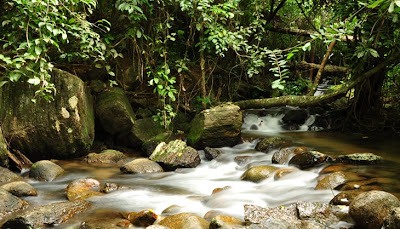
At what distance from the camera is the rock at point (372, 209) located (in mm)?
2814

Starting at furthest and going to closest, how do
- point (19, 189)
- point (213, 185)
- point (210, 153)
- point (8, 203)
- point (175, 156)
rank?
point (210, 153) < point (175, 156) < point (213, 185) < point (19, 189) < point (8, 203)

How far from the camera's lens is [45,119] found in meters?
5.19

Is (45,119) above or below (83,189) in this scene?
above

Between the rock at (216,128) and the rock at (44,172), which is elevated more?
the rock at (216,128)

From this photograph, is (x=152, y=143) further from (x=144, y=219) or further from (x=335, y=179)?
(x=335, y=179)

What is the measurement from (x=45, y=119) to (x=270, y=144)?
4.24 meters

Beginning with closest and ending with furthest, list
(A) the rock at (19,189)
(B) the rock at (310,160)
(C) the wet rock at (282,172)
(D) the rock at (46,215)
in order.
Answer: (D) the rock at (46,215)
(A) the rock at (19,189)
(C) the wet rock at (282,172)
(B) the rock at (310,160)

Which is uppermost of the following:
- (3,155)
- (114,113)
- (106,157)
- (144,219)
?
(114,113)

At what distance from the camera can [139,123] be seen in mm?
6484

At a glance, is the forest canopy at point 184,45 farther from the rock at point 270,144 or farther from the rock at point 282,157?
the rock at point 282,157

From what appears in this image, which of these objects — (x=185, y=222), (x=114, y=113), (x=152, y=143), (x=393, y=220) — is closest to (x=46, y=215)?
(x=185, y=222)

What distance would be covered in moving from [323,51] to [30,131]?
9.73 meters

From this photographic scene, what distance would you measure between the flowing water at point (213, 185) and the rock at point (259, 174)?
0.30ft

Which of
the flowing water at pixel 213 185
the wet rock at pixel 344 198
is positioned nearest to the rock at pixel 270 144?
the flowing water at pixel 213 185
